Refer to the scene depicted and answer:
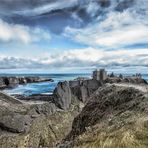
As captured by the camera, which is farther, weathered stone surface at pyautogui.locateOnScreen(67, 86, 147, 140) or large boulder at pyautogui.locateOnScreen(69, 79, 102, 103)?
large boulder at pyautogui.locateOnScreen(69, 79, 102, 103)

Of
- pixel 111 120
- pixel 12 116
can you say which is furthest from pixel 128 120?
pixel 12 116

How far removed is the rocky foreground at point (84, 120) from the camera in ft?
48.2

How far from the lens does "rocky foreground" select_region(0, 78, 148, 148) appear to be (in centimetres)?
1470

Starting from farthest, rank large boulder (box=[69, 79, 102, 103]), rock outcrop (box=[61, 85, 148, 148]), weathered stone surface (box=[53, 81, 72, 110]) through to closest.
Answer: large boulder (box=[69, 79, 102, 103]) < weathered stone surface (box=[53, 81, 72, 110]) < rock outcrop (box=[61, 85, 148, 148])

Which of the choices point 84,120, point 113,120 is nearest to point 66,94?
point 84,120

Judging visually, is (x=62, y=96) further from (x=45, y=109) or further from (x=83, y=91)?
(x=83, y=91)

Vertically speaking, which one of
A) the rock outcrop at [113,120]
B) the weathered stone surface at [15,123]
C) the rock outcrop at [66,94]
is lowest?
the weathered stone surface at [15,123]

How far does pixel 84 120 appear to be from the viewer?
2320 cm

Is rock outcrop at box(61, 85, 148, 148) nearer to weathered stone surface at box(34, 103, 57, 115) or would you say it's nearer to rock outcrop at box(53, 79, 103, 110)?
weathered stone surface at box(34, 103, 57, 115)

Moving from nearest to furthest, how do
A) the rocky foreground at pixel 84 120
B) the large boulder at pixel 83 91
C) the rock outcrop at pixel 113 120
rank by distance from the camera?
the rock outcrop at pixel 113 120
the rocky foreground at pixel 84 120
the large boulder at pixel 83 91

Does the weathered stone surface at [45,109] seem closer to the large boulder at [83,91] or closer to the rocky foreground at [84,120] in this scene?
the rocky foreground at [84,120]

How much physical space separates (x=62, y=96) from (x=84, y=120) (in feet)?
84.2

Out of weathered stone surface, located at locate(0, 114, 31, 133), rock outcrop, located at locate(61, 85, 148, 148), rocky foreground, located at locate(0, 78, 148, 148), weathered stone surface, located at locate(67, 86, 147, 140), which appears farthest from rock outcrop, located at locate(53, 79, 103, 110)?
rock outcrop, located at locate(61, 85, 148, 148)

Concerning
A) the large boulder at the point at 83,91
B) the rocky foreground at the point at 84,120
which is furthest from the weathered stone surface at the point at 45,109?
the large boulder at the point at 83,91
